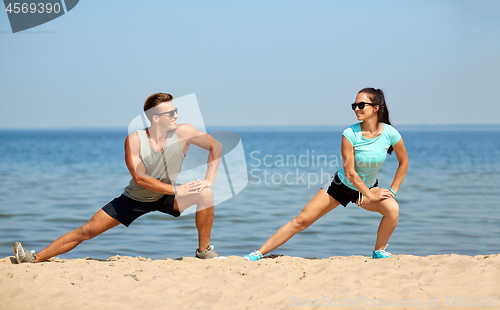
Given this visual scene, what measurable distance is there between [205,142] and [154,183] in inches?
30.4

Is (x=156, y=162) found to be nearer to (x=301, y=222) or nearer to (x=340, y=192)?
(x=301, y=222)

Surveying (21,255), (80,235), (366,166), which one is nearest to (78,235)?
(80,235)

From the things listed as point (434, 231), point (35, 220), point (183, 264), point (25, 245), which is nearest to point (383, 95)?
point (183, 264)

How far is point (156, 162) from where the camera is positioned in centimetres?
484

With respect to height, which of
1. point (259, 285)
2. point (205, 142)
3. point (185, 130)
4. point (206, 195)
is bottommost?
point (259, 285)

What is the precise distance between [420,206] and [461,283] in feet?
22.1

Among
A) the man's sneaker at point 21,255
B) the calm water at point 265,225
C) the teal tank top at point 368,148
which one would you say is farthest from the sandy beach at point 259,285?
the calm water at point 265,225

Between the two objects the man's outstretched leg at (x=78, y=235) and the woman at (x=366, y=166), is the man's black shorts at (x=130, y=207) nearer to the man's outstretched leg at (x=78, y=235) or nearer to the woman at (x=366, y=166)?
the man's outstretched leg at (x=78, y=235)

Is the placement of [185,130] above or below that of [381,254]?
above

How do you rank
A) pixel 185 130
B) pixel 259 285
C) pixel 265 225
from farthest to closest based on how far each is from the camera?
pixel 265 225, pixel 185 130, pixel 259 285

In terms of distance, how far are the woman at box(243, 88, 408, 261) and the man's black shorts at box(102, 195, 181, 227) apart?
111 centimetres

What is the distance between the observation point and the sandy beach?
331cm

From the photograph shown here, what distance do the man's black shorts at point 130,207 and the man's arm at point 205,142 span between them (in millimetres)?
467

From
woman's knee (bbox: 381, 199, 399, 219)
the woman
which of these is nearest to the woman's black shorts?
the woman
